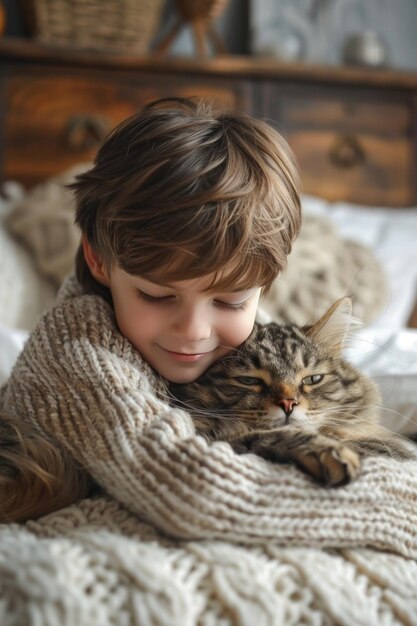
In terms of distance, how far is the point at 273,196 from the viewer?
3.51ft

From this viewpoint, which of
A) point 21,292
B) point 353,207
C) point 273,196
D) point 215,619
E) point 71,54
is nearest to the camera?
point 215,619

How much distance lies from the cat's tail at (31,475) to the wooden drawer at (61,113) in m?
1.69

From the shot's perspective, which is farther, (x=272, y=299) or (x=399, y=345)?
(x=272, y=299)

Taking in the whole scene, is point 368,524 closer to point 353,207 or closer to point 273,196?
point 273,196

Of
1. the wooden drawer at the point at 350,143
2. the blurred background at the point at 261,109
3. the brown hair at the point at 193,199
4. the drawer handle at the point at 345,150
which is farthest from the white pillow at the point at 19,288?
the drawer handle at the point at 345,150

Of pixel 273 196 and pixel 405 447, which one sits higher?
pixel 273 196

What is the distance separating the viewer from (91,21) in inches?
98.6

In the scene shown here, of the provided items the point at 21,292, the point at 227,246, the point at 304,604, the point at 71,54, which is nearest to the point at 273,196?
the point at 227,246

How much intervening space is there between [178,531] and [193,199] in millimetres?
427

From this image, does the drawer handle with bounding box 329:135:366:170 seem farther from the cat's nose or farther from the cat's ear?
the cat's nose

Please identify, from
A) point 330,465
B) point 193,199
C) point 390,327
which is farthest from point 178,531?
point 390,327

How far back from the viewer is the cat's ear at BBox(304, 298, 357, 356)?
121 centimetres

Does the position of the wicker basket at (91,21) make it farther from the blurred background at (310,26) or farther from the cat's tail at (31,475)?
the cat's tail at (31,475)

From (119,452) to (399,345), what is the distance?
85cm
